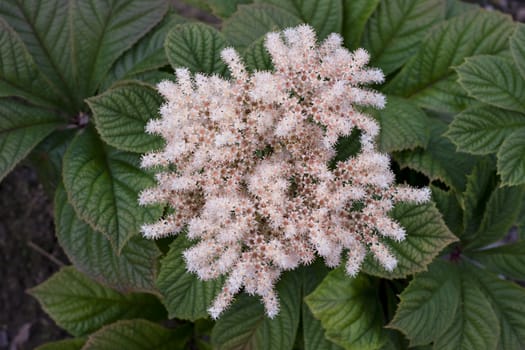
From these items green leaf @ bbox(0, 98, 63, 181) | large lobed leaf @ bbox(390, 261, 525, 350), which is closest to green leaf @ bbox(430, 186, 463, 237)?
large lobed leaf @ bbox(390, 261, 525, 350)

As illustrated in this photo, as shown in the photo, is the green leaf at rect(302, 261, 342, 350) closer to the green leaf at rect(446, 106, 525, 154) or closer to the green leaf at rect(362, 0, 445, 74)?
the green leaf at rect(446, 106, 525, 154)

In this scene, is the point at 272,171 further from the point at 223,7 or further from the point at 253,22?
the point at 223,7

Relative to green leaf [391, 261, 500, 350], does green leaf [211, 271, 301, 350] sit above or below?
below

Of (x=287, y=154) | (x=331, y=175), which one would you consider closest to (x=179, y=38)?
(x=287, y=154)

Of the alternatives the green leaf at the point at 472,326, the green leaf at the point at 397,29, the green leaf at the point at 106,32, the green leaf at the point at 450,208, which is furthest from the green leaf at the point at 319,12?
the green leaf at the point at 472,326

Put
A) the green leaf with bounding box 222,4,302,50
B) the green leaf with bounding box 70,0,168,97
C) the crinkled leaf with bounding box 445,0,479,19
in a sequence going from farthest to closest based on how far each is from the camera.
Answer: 1. the crinkled leaf with bounding box 445,0,479,19
2. the green leaf with bounding box 70,0,168,97
3. the green leaf with bounding box 222,4,302,50
